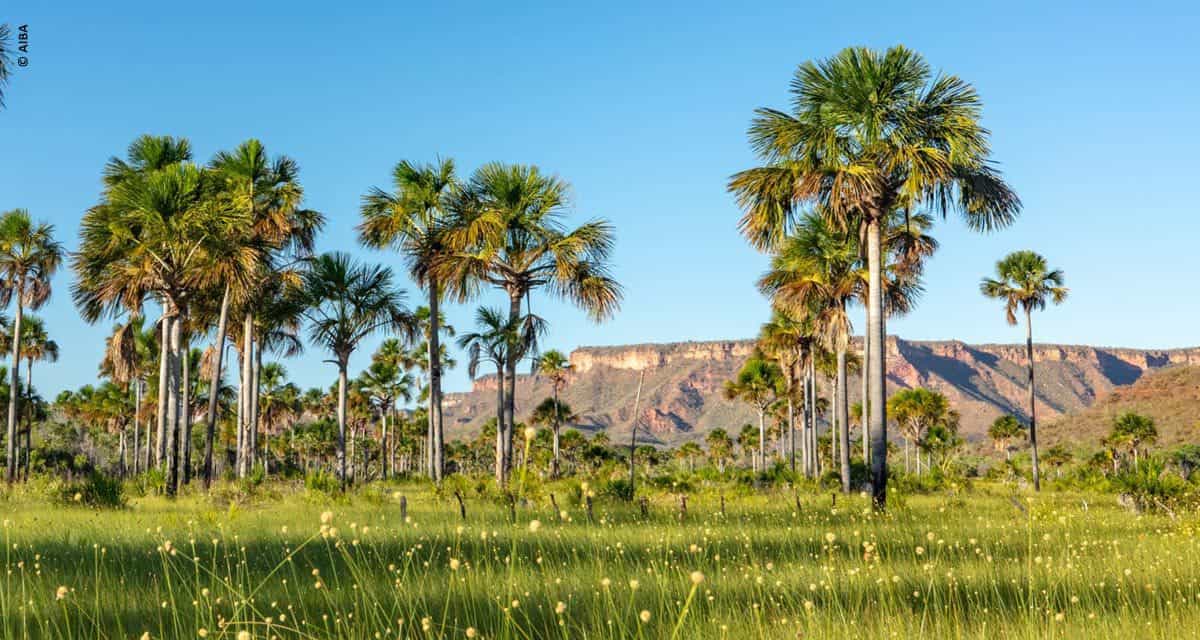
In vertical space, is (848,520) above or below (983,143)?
below

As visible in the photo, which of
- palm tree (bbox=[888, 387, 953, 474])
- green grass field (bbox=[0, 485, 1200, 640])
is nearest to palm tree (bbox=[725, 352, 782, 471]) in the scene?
palm tree (bbox=[888, 387, 953, 474])

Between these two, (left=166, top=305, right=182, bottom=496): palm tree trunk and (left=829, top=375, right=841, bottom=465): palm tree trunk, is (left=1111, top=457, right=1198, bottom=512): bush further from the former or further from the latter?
(left=166, top=305, right=182, bottom=496): palm tree trunk

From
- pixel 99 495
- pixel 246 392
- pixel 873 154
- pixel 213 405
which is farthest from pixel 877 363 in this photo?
pixel 246 392

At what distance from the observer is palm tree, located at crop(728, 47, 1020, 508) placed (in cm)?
1788

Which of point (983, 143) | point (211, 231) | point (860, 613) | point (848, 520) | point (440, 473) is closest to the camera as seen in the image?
point (860, 613)

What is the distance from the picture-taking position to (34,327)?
56.4 m

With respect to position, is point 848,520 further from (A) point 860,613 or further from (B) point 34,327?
(B) point 34,327

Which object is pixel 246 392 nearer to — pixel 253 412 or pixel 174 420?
pixel 253 412

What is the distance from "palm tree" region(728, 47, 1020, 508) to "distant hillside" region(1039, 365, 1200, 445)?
92494 mm

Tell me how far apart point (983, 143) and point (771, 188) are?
438 centimetres

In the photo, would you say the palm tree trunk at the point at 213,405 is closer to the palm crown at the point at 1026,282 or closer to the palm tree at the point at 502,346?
the palm tree at the point at 502,346

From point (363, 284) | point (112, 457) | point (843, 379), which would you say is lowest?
point (112, 457)

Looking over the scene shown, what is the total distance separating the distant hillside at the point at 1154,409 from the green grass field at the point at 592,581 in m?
101

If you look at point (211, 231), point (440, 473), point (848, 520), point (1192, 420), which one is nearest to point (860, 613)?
point (848, 520)
